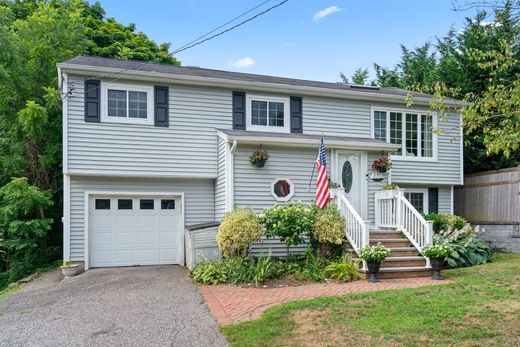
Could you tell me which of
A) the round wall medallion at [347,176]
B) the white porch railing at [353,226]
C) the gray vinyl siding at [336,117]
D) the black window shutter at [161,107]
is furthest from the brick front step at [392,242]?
the black window shutter at [161,107]

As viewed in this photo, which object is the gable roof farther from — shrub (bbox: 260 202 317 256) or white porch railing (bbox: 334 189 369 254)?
shrub (bbox: 260 202 317 256)

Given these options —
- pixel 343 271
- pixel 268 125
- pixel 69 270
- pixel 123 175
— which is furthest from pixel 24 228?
pixel 343 271

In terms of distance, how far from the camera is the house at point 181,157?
10.4m

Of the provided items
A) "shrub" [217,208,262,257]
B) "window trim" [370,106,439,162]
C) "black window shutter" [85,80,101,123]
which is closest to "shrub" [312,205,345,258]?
"shrub" [217,208,262,257]

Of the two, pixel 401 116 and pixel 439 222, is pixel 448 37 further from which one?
pixel 439 222

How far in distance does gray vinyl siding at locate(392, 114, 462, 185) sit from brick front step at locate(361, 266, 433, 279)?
4315mm

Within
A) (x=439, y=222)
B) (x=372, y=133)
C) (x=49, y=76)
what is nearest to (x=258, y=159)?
(x=372, y=133)

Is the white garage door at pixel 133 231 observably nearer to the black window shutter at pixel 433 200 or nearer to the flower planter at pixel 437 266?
the flower planter at pixel 437 266

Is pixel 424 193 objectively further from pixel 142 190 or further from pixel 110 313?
pixel 110 313

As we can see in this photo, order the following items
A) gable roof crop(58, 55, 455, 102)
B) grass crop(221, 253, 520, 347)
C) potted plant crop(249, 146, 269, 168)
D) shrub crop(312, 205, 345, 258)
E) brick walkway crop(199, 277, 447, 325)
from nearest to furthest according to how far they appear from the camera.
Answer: grass crop(221, 253, 520, 347) < brick walkway crop(199, 277, 447, 325) < shrub crop(312, 205, 345, 258) < potted plant crop(249, 146, 269, 168) < gable roof crop(58, 55, 455, 102)

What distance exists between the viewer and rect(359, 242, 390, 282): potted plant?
28.1 ft

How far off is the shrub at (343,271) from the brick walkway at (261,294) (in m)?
0.20

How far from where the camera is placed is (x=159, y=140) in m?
11.0

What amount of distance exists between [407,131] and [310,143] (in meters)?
4.32
